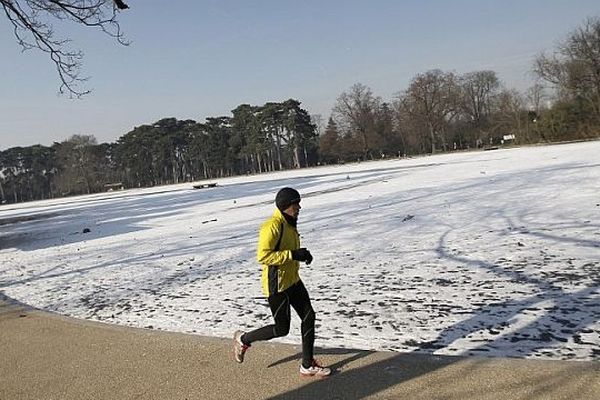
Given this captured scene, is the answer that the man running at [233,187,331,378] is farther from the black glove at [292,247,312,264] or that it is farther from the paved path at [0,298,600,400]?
the paved path at [0,298,600,400]

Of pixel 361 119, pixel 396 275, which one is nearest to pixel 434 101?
pixel 361 119

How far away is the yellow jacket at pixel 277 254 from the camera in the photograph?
12.9 ft

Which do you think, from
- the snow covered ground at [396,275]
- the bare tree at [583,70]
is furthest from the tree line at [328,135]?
the snow covered ground at [396,275]

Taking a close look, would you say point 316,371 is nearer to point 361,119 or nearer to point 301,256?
point 301,256

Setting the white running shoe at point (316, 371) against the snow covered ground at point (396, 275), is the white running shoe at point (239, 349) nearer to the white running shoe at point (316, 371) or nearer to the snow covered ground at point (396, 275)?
the white running shoe at point (316, 371)

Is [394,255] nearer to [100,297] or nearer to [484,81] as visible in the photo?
[100,297]

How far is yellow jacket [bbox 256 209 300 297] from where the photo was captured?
3.92m

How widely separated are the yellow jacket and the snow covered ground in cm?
103

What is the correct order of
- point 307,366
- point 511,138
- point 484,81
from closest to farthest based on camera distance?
point 307,366 → point 511,138 → point 484,81

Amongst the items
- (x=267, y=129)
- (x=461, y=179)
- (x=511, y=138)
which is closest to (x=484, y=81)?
(x=511, y=138)

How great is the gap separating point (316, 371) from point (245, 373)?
0.62m

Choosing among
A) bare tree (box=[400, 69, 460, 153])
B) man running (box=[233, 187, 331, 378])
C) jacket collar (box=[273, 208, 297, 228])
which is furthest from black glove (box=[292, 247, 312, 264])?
bare tree (box=[400, 69, 460, 153])

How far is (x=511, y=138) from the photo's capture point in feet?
179

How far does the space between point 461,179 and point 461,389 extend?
17727 mm
